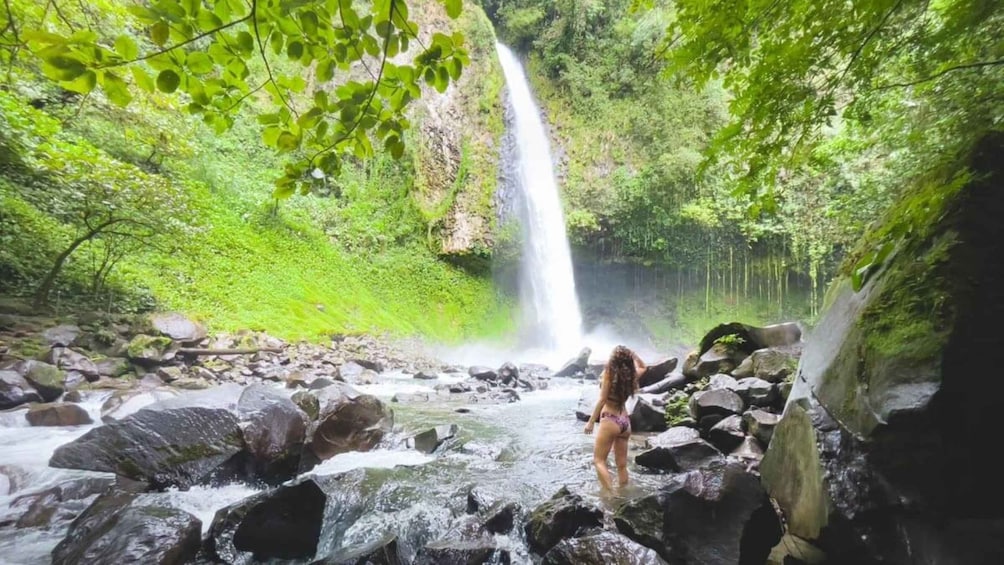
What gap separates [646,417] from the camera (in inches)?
250

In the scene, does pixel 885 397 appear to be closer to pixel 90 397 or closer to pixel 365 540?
pixel 365 540

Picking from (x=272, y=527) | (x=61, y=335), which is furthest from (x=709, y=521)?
(x=61, y=335)

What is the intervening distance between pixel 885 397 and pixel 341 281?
17.8m

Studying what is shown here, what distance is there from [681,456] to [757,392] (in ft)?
4.58

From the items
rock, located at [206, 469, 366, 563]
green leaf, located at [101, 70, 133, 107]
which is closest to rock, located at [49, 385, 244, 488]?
rock, located at [206, 469, 366, 563]

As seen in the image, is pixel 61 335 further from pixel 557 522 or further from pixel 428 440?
pixel 557 522

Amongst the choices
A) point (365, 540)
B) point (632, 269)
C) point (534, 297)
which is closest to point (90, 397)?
point (365, 540)

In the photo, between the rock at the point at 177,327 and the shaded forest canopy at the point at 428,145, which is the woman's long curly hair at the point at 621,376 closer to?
the shaded forest canopy at the point at 428,145

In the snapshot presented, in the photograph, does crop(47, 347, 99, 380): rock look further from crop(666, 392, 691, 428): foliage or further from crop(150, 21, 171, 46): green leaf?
crop(666, 392, 691, 428): foliage

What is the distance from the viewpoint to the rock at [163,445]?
4148 mm

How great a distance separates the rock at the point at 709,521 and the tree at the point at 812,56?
1.92 m

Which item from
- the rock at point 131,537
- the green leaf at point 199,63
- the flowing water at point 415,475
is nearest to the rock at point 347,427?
the flowing water at point 415,475

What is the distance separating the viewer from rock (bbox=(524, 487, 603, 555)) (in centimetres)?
321

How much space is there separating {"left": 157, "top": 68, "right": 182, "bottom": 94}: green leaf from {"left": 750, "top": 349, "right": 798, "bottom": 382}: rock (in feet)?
21.2
